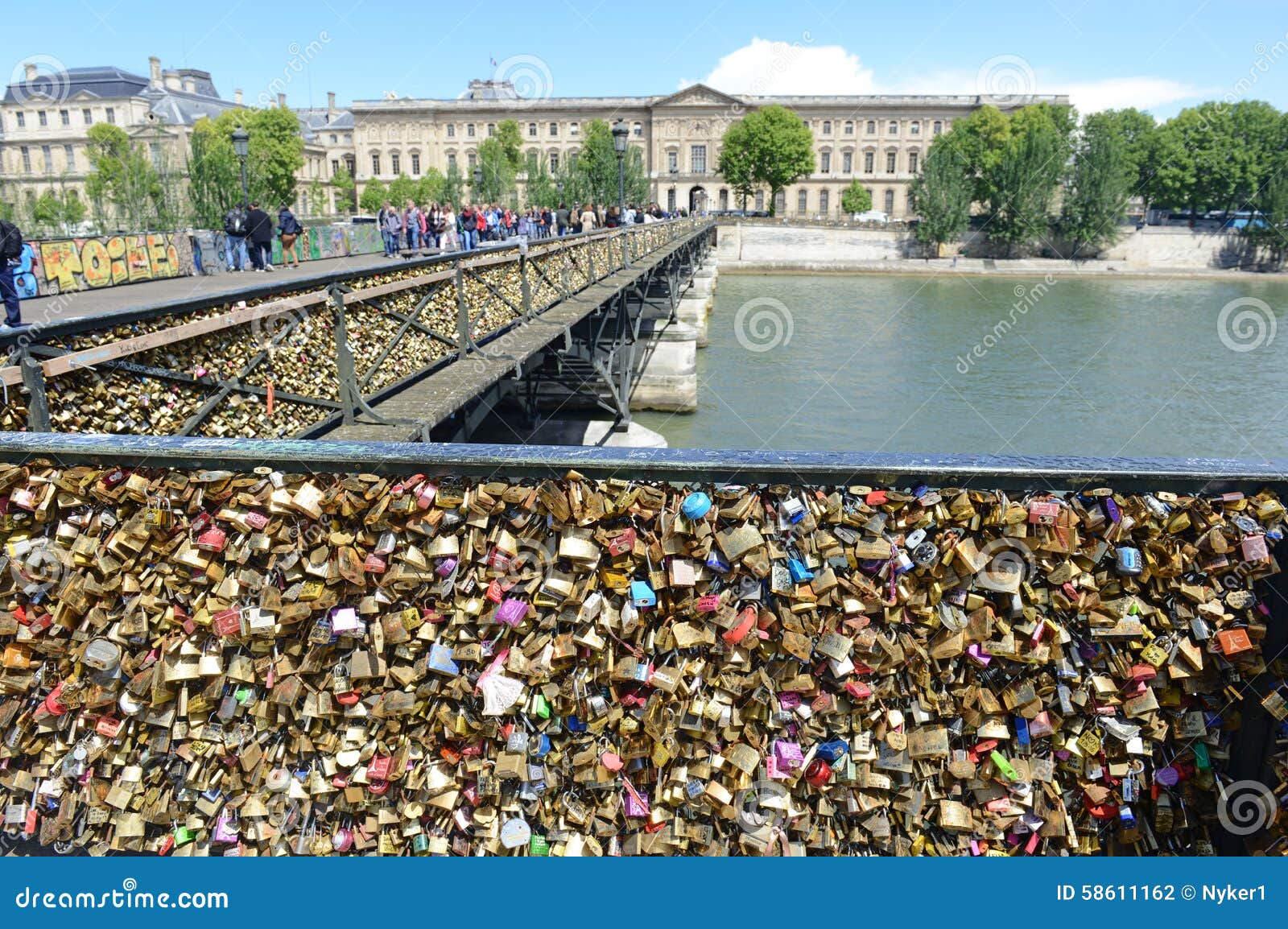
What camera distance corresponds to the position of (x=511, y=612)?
2521mm

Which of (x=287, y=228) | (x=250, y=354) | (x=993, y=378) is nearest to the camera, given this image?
(x=250, y=354)

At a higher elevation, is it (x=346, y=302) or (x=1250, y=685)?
(x=346, y=302)

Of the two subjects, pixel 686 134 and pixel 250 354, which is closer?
pixel 250 354

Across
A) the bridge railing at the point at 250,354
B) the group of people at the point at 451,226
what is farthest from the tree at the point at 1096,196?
the bridge railing at the point at 250,354

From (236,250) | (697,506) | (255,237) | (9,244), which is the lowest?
(697,506)

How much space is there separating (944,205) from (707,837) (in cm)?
7541

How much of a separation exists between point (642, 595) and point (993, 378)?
27.5 m

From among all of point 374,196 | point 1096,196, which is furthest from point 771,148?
point 374,196

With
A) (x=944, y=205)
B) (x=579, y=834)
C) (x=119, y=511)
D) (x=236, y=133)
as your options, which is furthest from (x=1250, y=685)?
(x=944, y=205)

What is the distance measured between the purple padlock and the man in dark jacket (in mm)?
18608

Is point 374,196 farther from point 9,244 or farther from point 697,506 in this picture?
point 697,506

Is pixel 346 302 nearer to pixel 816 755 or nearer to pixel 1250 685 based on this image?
pixel 816 755

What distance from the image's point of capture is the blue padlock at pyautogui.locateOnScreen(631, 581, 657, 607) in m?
2.50

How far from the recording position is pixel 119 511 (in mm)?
2609
